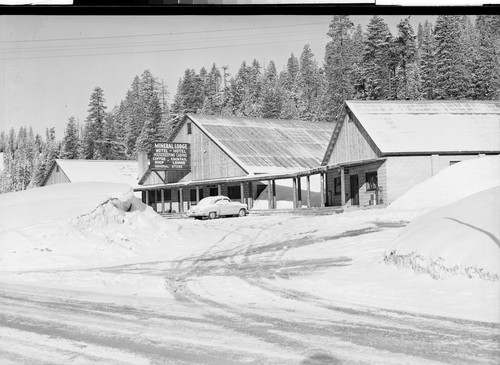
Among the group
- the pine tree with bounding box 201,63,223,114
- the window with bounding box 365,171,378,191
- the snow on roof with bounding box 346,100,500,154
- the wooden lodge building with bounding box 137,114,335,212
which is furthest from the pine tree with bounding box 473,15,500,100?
the wooden lodge building with bounding box 137,114,335,212

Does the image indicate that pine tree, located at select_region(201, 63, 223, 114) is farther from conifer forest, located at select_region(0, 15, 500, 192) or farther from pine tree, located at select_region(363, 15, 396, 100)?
pine tree, located at select_region(363, 15, 396, 100)

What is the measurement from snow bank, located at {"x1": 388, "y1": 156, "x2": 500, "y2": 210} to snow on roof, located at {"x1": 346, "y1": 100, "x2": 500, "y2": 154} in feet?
3.05

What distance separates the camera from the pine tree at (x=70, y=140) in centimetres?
710

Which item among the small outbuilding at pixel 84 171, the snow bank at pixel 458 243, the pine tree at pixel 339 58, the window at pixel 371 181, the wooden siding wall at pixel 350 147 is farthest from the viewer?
the wooden siding wall at pixel 350 147

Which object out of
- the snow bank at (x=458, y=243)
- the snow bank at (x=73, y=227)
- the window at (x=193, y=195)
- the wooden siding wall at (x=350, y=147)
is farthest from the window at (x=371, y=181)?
the snow bank at (x=458, y=243)

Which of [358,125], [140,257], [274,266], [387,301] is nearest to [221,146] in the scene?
[358,125]

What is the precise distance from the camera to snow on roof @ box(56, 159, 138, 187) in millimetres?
12627

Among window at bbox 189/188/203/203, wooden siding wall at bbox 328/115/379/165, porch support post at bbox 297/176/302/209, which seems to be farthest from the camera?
window at bbox 189/188/203/203

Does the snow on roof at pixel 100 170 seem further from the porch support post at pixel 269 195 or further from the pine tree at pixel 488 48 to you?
the porch support post at pixel 269 195

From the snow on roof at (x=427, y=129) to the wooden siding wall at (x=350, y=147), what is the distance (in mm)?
853

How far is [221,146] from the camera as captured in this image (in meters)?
32.2

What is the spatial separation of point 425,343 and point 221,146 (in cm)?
2684

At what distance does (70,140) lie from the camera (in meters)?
7.90

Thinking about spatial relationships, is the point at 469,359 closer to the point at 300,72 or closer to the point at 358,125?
the point at 300,72
